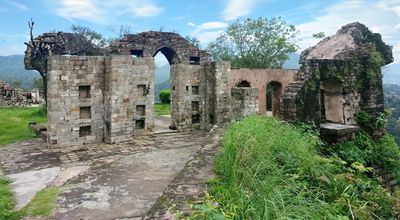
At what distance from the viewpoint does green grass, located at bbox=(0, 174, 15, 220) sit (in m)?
5.08

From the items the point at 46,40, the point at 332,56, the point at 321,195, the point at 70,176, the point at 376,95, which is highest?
Answer: the point at 46,40

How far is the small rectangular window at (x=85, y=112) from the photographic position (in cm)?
1057

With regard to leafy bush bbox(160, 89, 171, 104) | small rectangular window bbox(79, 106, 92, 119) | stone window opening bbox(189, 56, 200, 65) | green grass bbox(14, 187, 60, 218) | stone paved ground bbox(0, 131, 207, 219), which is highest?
stone window opening bbox(189, 56, 200, 65)

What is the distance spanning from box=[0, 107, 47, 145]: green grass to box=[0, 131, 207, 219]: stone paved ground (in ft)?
4.34

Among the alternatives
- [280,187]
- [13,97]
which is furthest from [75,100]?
[13,97]

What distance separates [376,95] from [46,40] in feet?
44.4

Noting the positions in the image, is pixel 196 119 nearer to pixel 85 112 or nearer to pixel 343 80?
pixel 85 112

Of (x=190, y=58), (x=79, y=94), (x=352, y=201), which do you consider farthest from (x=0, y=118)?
(x=352, y=201)

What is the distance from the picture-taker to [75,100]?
1033 cm

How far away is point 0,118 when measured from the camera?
16.6 m

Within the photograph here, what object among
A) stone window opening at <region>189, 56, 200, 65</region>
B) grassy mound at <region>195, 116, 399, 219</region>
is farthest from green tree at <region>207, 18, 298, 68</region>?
grassy mound at <region>195, 116, 399, 219</region>

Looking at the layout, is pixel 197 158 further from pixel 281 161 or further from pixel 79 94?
pixel 79 94

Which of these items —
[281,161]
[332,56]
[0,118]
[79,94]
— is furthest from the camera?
[0,118]

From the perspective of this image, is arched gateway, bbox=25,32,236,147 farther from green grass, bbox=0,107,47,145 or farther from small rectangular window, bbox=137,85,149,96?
green grass, bbox=0,107,47,145
